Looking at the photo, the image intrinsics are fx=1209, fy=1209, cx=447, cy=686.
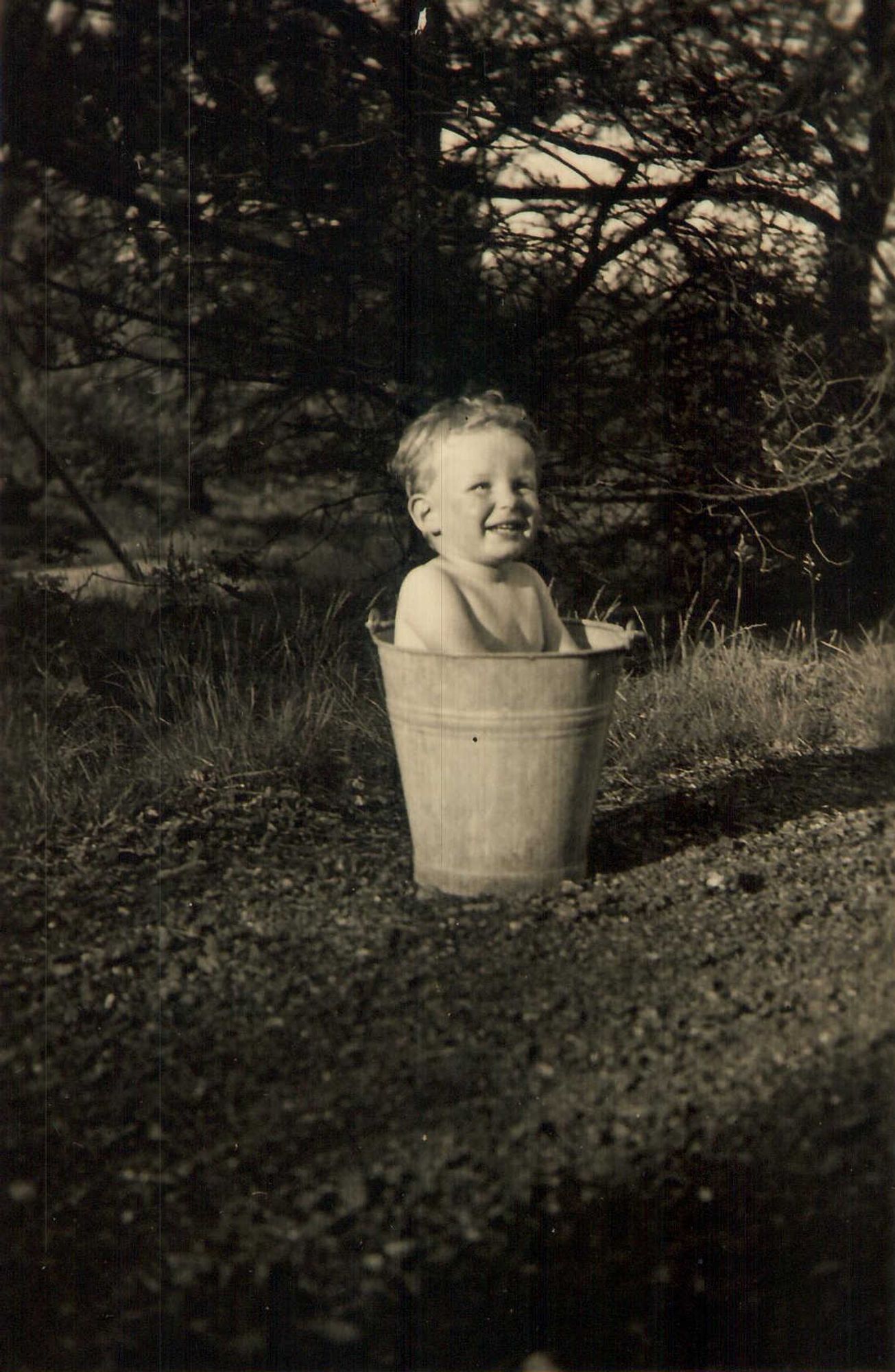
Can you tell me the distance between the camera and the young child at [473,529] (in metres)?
2.92

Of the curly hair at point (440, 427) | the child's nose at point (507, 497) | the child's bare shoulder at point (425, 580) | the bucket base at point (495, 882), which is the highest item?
the curly hair at point (440, 427)

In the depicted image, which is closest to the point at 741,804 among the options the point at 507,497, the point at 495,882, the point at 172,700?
the point at 495,882

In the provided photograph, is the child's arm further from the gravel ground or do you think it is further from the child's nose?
the gravel ground

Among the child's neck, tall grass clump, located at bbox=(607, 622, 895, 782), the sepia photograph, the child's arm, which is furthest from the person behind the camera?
tall grass clump, located at bbox=(607, 622, 895, 782)

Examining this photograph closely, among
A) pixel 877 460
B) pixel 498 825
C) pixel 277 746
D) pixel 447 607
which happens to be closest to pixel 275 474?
pixel 277 746

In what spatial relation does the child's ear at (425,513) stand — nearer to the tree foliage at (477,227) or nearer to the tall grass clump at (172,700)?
the tall grass clump at (172,700)

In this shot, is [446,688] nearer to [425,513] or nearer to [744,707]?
[425,513]

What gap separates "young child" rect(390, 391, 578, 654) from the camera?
2.92 m

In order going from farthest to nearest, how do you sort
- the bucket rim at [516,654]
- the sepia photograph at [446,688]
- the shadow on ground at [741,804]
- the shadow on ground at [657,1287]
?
the shadow on ground at [741,804] < the bucket rim at [516,654] < the sepia photograph at [446,688] < the shadow on ground at [657,1287]

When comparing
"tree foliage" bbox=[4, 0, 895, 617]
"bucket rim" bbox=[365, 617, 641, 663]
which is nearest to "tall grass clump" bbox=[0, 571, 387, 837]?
"tree foliage" bbox=[4, 0, 895, 617]

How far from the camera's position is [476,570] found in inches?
120

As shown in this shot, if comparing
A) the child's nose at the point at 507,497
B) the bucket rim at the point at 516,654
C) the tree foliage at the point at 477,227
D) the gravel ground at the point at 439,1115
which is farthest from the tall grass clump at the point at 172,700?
the child's nose at the point at 507,497

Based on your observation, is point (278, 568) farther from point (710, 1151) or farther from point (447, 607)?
point (710, 1151)

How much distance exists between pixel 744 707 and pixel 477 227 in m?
1.88
